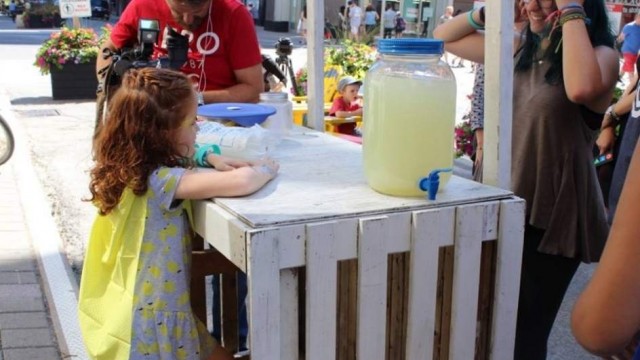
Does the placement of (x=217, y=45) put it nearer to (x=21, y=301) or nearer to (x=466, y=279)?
(x=466, y=279)

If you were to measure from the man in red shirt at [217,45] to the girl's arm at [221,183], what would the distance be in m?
0.88

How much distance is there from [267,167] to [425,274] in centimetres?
50

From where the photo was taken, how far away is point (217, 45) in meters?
2.60

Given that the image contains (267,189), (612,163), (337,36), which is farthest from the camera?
(337,36)

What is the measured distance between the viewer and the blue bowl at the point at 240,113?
217 cm

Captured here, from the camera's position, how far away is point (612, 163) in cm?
314

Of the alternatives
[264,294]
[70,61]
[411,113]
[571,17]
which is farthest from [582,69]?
[70,61]

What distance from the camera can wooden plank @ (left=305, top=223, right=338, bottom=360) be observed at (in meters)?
1.49

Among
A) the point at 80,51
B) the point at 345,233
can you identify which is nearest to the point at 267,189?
the point at 345,233

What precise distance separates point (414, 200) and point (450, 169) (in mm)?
126

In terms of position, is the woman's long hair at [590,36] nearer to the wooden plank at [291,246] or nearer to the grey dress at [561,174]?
the grey dress at [561,174]

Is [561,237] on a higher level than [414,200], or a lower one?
lower

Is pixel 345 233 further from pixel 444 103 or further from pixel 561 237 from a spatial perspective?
pixel 561 237

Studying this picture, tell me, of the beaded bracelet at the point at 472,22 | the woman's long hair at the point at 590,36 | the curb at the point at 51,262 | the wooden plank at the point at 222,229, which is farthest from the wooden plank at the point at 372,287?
the curb at the point at 51,262
